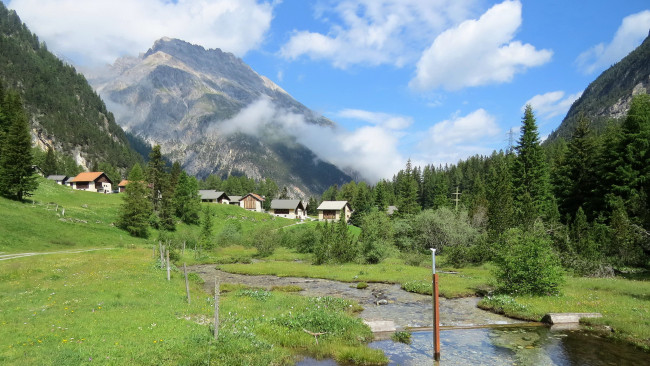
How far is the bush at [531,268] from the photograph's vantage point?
2620cm

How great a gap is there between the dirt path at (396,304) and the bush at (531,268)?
3.40 meters

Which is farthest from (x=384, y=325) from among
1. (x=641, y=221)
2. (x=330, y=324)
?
(x=641, y=221)

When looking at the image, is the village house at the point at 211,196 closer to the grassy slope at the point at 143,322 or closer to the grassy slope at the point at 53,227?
the grassy slope at the point at 53,227

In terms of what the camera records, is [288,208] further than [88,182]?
Yes

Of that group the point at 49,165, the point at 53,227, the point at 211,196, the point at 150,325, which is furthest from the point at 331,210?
the point at 150,325

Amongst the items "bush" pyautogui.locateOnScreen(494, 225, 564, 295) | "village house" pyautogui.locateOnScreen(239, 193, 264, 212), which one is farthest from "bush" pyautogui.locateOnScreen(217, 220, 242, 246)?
"village house" pyautogui.locateOnScreen(239, 193, 264, 212)

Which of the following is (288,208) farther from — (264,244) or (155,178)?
(264,244)

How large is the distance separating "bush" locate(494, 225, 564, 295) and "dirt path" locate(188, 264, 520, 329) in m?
3.40

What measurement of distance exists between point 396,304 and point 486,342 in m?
10.3

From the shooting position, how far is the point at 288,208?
6171 inches

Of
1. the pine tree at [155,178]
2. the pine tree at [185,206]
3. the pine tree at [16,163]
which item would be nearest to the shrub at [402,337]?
the pine tree at [16,163]

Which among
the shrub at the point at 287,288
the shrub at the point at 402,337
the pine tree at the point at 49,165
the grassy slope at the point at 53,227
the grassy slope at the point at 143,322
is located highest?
the pine tree at the point at 49,165

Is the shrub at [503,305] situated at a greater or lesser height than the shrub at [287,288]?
greater

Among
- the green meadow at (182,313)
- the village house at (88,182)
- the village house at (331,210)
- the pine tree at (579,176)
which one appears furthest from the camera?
the village house at (331,210)
